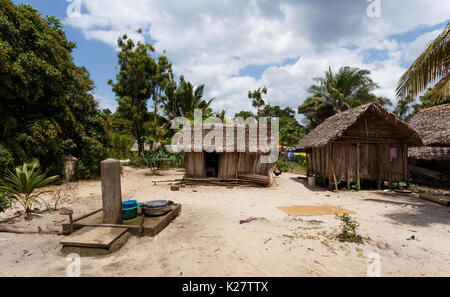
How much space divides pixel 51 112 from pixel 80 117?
71.5 inches

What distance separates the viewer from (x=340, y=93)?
19656 millimetres

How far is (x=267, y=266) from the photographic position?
10.9ft

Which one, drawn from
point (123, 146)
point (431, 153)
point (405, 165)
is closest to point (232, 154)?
point (405, 165)

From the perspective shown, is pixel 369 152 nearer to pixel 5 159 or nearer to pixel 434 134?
pixel 434 134

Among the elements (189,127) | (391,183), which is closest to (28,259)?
(189,127)

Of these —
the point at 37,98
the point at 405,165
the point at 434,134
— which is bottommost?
the point at 405,165

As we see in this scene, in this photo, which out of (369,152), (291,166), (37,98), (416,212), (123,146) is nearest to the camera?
(416,212)

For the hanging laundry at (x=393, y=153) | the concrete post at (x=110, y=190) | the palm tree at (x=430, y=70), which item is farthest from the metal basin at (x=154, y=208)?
the hanging laundry at (x=393, y=153)

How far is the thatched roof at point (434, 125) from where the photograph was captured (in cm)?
1077

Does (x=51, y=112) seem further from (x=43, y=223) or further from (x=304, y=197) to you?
(x=304, y=197)

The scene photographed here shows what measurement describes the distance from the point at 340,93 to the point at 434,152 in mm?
10237

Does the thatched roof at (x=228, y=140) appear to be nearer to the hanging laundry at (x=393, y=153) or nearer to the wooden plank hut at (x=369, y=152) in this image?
the wooden plank hut at (x=369, y=152)

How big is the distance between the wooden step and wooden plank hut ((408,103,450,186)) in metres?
14.0

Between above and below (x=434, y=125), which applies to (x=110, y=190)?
below
